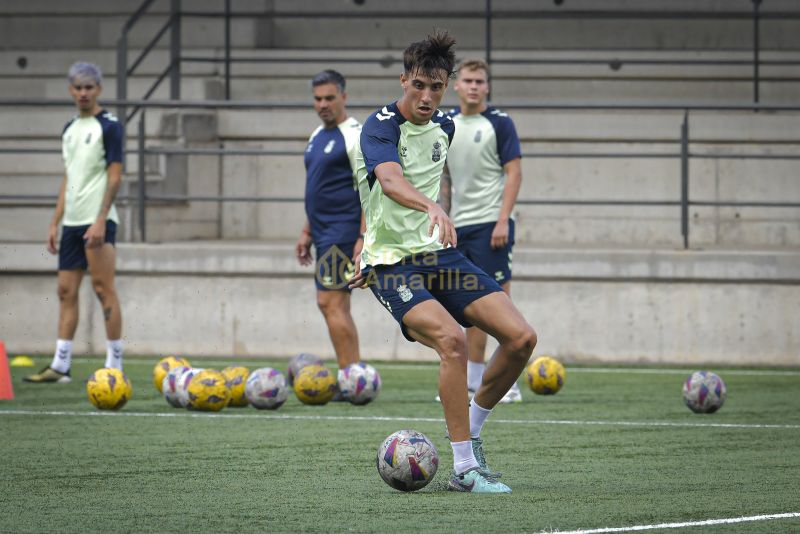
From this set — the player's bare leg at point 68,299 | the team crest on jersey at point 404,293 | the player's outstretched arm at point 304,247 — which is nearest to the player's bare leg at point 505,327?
the team crest on jersey at point 404,293

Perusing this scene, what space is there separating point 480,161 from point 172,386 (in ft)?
9.13

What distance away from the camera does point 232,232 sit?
17.6 m

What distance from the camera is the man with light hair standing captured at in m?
12.0

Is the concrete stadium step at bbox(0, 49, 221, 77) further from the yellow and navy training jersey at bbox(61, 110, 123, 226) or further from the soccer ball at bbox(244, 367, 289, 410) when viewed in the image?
the soccer ball at bbox(244, 367, 289, 410)

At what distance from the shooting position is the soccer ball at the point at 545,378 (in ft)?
37.8

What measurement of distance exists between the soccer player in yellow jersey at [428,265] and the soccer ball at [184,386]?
11.9ft

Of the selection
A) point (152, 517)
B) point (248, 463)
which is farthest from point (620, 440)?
point (152, 517)

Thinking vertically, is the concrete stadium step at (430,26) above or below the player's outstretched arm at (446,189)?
above

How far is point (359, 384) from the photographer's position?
1073 centimetres

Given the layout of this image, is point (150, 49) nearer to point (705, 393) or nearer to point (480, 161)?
point (480, 161)

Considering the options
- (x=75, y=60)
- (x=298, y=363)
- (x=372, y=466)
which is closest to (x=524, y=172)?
(x=75, y=60)

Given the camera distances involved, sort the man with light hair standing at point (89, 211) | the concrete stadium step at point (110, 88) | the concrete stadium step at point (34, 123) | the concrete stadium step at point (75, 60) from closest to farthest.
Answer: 1. the man with light hair standing at point (89, 211)
2. the concrete stadium step at point (110, 88)
3. the concrete stadium step at point (34, 123)
4. the concrete stadium step at point (75, 60)

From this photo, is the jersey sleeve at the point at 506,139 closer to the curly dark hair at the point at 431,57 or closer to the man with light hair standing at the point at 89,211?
the man with light hair standing at the point at 89,211

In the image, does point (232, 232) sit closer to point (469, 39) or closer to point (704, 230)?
point (469, 39)
